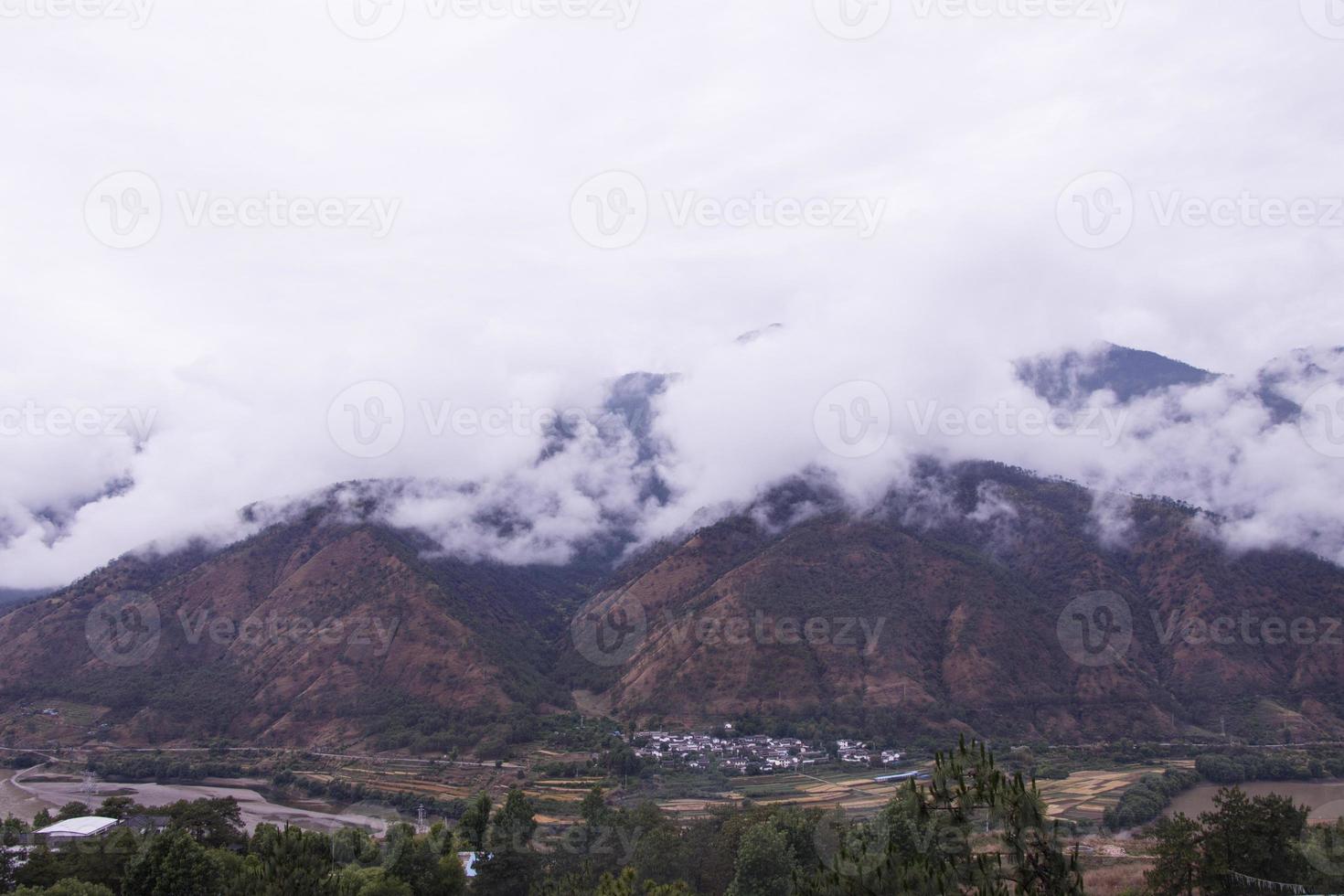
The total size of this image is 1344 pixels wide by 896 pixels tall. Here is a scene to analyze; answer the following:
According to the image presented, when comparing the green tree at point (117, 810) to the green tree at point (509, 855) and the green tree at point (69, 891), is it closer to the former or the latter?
the green tree at point (69, 891)

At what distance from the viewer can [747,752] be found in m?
79.9

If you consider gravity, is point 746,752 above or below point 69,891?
below

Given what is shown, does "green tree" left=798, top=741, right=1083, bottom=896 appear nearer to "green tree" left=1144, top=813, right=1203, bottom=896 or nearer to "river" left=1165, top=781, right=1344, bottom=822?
"green tree" left=1144, top=813, right=1203, bottom=896

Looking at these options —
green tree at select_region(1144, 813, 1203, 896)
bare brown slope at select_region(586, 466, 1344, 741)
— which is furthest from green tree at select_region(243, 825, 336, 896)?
bare brown slope at select_region(586, 466, 1344, 741)

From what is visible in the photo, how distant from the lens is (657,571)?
116m

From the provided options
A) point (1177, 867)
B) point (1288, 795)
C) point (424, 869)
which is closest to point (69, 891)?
point (424, 869)

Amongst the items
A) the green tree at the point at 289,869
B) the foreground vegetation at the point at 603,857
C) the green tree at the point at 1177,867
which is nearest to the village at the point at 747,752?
the foreground vegetation at the point at 603,857

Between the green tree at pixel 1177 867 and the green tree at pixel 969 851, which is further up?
the green tree at pixel 969 851

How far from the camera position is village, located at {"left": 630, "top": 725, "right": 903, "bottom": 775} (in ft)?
249

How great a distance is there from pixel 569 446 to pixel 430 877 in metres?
133

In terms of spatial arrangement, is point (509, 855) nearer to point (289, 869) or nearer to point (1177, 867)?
point (289, 869)

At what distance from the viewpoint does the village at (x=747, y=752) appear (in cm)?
7600

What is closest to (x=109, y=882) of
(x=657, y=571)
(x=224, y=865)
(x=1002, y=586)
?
(x=224, y=865)

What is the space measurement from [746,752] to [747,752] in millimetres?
90
